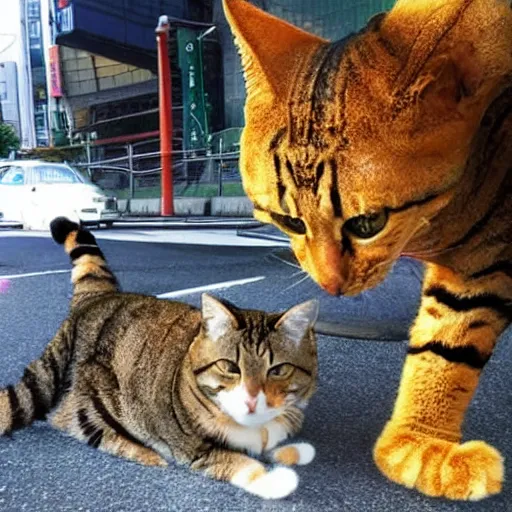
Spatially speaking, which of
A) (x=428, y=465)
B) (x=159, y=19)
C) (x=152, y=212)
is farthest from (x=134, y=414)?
(x=152, y=212)

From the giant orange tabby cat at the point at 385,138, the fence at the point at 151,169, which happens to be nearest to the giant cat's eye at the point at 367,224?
the giant orange tabby cat at the point at 385,138

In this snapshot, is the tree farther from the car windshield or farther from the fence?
the car windshield

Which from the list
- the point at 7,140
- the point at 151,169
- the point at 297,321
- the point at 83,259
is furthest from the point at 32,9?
the point at 297,321

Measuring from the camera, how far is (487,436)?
0.50 meters

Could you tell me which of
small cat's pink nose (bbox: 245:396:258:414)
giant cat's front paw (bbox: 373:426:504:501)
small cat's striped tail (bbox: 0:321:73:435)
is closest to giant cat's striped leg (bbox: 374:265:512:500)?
giant cat's front paw (bbox: 373:426:504:501)

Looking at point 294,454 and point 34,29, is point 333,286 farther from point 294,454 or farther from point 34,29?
point 34,29

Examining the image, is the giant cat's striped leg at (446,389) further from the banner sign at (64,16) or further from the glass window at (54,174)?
the banner sign at (64,16)

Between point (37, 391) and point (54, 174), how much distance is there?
0.76 m

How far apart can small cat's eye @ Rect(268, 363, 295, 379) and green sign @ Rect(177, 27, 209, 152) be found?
2.71ft

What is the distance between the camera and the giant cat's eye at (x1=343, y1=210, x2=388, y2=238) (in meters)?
0.27

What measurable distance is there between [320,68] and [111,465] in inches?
12.9

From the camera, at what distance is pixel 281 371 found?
1.40ft

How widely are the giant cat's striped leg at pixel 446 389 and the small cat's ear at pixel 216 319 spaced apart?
5.6 inches

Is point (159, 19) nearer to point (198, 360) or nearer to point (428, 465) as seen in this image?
point (198, 360)
